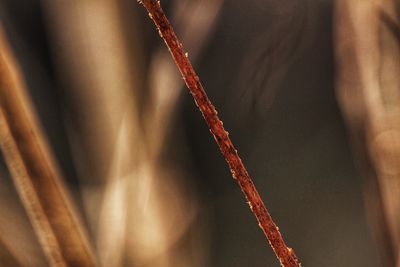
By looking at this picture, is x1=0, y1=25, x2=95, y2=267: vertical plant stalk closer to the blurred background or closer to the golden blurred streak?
the blurred background

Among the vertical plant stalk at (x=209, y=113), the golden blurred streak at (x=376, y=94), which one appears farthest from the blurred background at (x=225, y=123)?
the vertical plant stalk at (x=209, y=113)

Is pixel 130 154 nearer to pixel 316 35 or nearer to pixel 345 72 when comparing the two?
pixel 345 72

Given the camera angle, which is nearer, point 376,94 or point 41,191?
point 41,191

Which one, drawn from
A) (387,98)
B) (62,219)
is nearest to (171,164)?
(387,98)

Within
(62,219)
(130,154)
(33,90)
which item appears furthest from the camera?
(33,90)

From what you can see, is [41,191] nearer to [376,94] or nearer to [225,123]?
[376,94]

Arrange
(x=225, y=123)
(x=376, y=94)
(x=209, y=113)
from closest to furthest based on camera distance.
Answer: (x=209, y=113) < (x=376, y=94) < (x=225, y=123)

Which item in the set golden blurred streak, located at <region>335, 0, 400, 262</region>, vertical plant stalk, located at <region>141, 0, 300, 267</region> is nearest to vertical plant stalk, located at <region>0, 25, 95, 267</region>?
vertical plant stalk, located at <region>141, 0, 300, 267</region>

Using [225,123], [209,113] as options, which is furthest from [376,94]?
[225,123]
